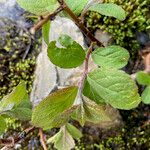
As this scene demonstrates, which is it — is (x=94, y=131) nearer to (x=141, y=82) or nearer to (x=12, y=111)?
(x=141, y=82)

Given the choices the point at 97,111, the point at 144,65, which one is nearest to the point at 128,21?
the point at 144,65

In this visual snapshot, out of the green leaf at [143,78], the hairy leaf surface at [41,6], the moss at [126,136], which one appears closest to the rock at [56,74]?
the moss at [126,136]

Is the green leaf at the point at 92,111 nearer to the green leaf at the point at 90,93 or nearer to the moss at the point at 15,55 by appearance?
the green leaf at the point at 90,93

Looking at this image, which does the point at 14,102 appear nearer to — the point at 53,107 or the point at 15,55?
the point at 53,107

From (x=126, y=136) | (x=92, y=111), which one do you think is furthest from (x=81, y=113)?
(x=126, y=136)

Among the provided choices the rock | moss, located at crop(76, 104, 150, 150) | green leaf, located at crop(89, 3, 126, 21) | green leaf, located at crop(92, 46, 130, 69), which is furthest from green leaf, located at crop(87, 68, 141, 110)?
moss, located at crop(76, 104, 150, 150)
